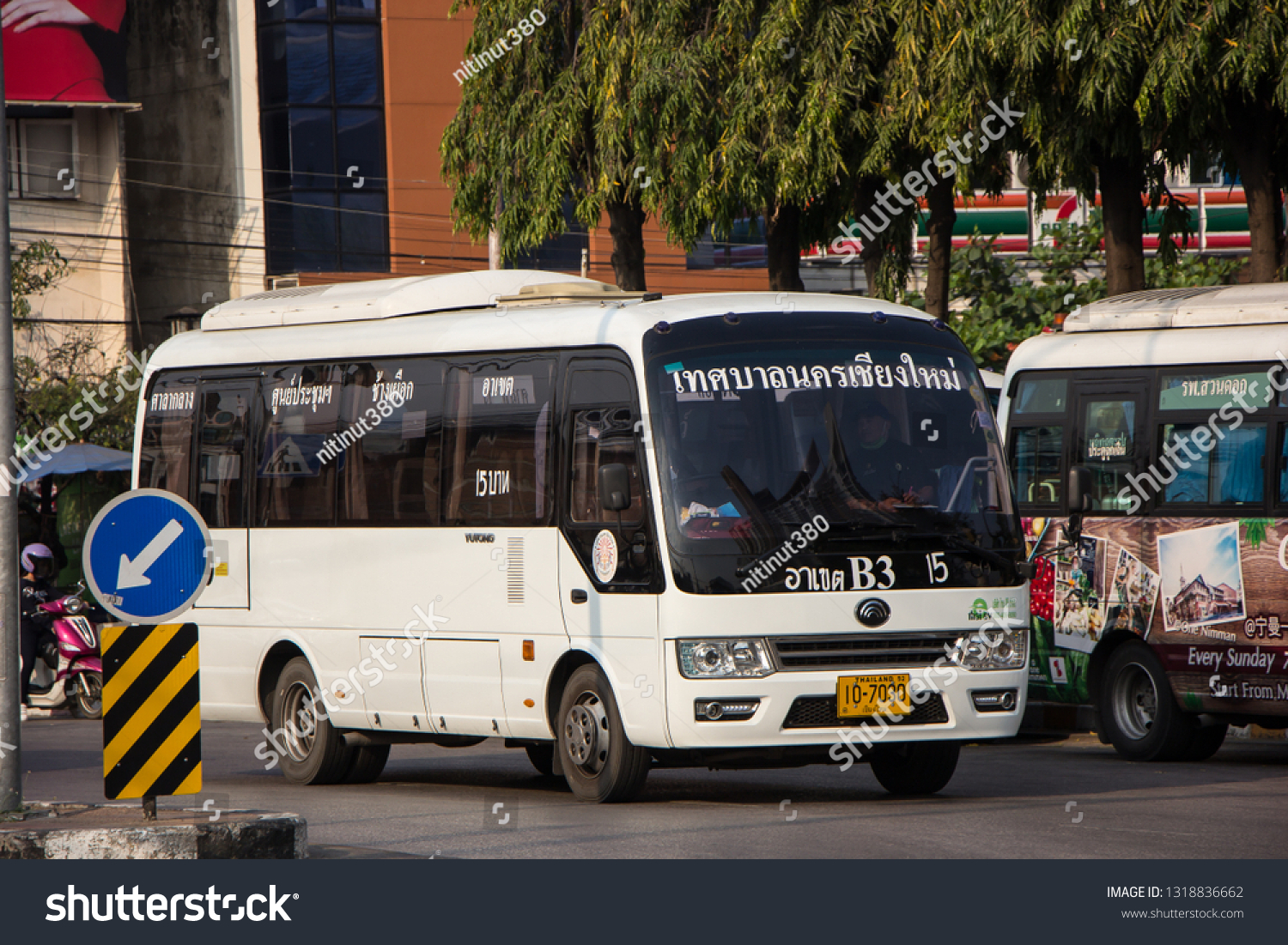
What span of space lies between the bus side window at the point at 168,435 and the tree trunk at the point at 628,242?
7.74 m

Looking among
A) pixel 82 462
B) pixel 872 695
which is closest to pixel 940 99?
pixel 872 695

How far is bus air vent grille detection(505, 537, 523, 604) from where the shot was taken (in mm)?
11016

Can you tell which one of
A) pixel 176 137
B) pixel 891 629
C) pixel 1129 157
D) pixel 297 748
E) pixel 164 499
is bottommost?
pixel 297 748

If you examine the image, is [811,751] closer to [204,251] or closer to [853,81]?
[853,81]

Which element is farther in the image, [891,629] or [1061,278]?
[1061,278]

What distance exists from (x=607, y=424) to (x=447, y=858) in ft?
10.1

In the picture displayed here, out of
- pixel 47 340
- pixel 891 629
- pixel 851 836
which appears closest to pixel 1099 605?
pixel 891 629

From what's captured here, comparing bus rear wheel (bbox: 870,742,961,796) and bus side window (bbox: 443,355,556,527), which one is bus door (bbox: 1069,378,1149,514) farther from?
bus side window (bbox: 443,355,556,527)

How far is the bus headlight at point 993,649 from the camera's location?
33.8 feet

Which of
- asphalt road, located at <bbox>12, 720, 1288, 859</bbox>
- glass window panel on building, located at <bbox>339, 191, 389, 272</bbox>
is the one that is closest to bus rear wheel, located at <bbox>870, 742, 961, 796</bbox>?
asphalt road, located at <bbox>12, 720, 1288, 859</bbox>

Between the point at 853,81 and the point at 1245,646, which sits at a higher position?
the point at 853,81

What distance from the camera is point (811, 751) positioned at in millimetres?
10016

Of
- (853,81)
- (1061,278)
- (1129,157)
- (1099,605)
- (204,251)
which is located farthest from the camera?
(204,251)

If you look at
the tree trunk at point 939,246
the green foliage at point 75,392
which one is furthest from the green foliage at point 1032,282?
the green foliage at point 75,392
